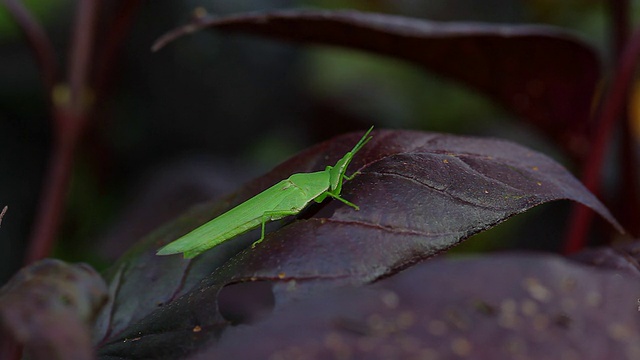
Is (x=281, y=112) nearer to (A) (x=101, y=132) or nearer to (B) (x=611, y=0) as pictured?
(A) (x=101, y=132)

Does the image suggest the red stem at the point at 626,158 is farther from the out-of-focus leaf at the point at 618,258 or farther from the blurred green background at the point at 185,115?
the out-of-focus leaf at the point at 618,258

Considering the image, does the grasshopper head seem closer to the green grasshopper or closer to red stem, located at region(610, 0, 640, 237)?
the green grasshopper

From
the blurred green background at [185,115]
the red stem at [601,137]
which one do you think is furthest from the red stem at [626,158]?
the blurred green background at [185,115]

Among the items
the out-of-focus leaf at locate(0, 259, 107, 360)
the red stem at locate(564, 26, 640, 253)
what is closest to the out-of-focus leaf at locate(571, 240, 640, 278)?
the red stem at locate(564, 26, 640, 253)

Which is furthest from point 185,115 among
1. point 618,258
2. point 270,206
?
point 618,258

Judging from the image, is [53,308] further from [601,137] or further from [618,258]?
[601,137]

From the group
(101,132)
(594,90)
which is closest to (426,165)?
(594,90)
